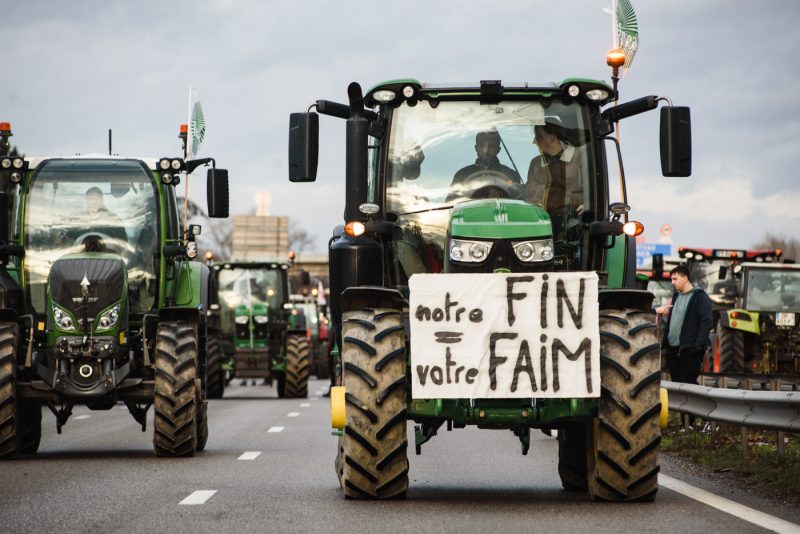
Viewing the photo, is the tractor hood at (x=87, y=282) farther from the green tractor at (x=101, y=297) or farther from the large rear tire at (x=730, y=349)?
the large rear tire at (x=730, y=349)

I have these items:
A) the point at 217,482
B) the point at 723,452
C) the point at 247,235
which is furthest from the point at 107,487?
the point at 247,235

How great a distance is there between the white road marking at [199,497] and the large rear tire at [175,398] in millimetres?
3448

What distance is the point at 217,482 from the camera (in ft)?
38.3

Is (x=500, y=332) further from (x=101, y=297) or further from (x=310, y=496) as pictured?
(x=101, y=297)

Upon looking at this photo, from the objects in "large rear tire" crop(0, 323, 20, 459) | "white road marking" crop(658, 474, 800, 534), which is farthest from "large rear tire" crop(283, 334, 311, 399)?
"white road marking" crop(658, 474, 800, 534)

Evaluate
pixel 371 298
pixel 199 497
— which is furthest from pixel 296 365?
pixel 371 298

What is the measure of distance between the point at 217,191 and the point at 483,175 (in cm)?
443

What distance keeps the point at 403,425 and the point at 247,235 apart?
65537mm

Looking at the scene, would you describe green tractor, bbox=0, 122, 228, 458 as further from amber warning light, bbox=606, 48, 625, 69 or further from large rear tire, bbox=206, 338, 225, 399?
large rear tire, bbox=206, 338, 225, 399

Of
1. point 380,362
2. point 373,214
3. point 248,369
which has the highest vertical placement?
point 373,214

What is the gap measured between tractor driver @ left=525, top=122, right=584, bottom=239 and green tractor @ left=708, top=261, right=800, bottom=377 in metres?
16.0

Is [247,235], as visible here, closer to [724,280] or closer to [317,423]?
[724,280]

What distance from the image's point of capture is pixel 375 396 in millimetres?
9422

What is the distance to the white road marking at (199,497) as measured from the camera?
10125mm
